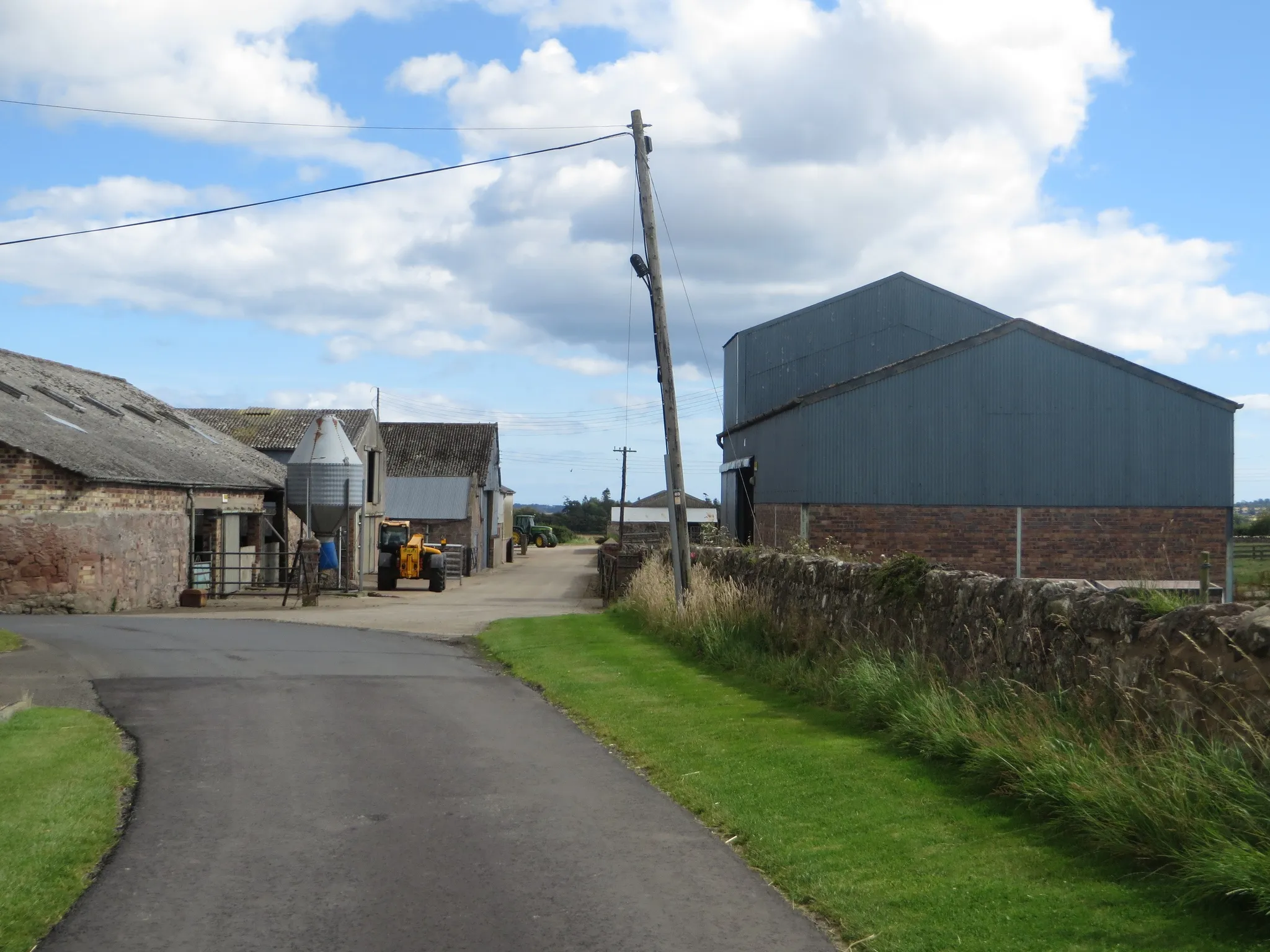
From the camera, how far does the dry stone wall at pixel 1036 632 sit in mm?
6871

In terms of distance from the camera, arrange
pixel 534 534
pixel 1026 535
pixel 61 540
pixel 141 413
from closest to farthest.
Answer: pixel 61 540
pixel 1026 535
pixel 141 413
pixel 534 534

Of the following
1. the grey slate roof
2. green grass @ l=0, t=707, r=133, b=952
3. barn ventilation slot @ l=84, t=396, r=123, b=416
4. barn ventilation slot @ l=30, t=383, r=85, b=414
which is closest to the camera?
green grass @ l=0, t=707, r=133, b=952

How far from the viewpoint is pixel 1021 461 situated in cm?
2852

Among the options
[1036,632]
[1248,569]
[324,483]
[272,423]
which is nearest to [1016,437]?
[1248,569]

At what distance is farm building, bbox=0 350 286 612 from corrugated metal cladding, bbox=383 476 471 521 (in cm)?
1843

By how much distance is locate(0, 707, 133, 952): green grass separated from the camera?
5.88 metres

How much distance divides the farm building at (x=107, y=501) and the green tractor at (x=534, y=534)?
178 feet

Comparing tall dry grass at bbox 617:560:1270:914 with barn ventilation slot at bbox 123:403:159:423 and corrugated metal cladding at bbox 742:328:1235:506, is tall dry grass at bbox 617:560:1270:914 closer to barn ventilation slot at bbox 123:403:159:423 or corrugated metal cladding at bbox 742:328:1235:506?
corrugated metal cladding at bbox 742:328:1235:506

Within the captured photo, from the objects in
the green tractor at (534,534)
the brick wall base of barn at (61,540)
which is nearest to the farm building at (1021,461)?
the brick wall base of barn at (61,540)

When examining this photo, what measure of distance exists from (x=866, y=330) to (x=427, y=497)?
28009 millimetres

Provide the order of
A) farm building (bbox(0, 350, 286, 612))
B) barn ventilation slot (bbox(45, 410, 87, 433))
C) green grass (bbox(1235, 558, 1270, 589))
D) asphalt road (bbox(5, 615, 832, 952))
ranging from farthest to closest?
barn ventilation slot (bbox(45, 410, 87, 433)) → farm building (bbox(0, 350, 286, 612)) → green grass (bbox(1235, 558, 1270, 589)) → asphalt road (bbox(5, 615, 832, 952))

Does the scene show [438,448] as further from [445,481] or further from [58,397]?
[58,397]

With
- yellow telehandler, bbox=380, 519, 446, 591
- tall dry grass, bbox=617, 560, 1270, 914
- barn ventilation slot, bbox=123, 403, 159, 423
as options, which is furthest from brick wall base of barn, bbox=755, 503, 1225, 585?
barn ventilation slot, bbox=123, 403, 159, 423

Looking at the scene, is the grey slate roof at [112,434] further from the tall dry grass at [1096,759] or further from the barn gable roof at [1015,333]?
the tall dry grass at [1096,759]
